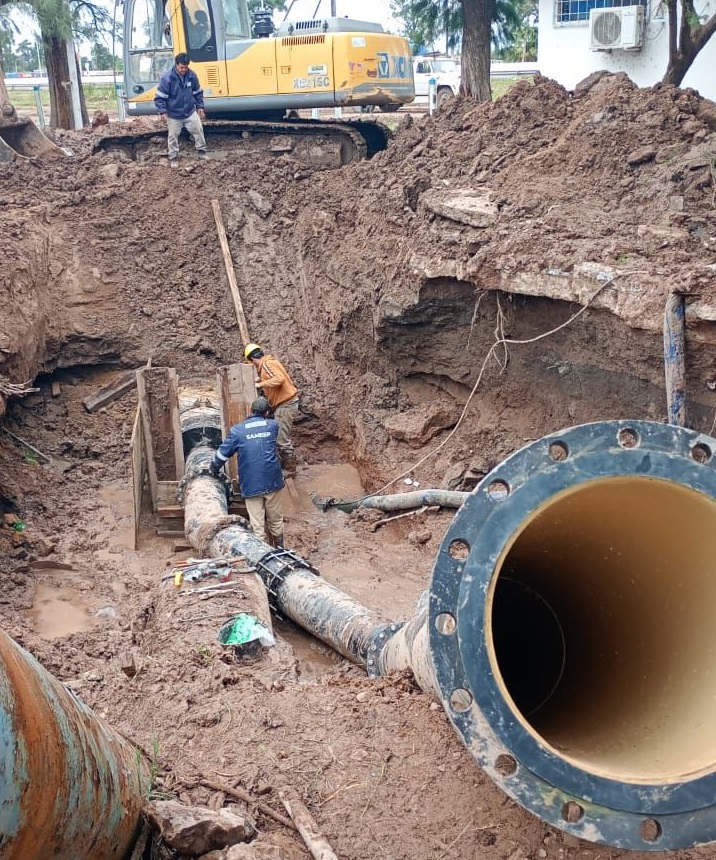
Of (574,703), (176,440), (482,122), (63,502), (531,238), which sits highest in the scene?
(482,122)

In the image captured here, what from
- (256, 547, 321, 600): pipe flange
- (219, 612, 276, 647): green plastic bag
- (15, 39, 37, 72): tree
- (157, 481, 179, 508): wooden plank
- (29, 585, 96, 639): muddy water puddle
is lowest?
(29, 585, 96, 639): muddy water puddle

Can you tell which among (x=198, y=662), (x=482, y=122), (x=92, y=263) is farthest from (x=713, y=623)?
(x=92, y=263)

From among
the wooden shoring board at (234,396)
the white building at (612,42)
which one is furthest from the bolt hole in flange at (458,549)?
the white building at (612,42)

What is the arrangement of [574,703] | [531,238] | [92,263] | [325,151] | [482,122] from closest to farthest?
[574,703]
[531,238]
[482,122]
[92,263]
[325,151]

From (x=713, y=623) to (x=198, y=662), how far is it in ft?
9.58

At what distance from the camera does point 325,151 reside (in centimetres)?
1387

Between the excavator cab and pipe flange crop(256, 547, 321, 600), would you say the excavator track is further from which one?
pipe flange crop(256, 547, 321, 600)

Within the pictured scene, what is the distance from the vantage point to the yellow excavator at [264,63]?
13.2m

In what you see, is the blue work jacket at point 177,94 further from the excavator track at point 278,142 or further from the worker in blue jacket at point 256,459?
the worker in blue jacket at point 256,459

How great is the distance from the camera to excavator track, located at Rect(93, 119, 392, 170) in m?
13.8

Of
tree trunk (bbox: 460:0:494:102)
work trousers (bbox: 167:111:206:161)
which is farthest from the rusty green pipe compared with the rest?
tree trunk (bbox: 460:0:494:102)

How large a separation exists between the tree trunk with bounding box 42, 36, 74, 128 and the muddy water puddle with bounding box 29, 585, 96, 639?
50.9ft

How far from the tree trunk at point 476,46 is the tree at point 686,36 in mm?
2774

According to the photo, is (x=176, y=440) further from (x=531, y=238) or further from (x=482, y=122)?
(x=482, y=122)
